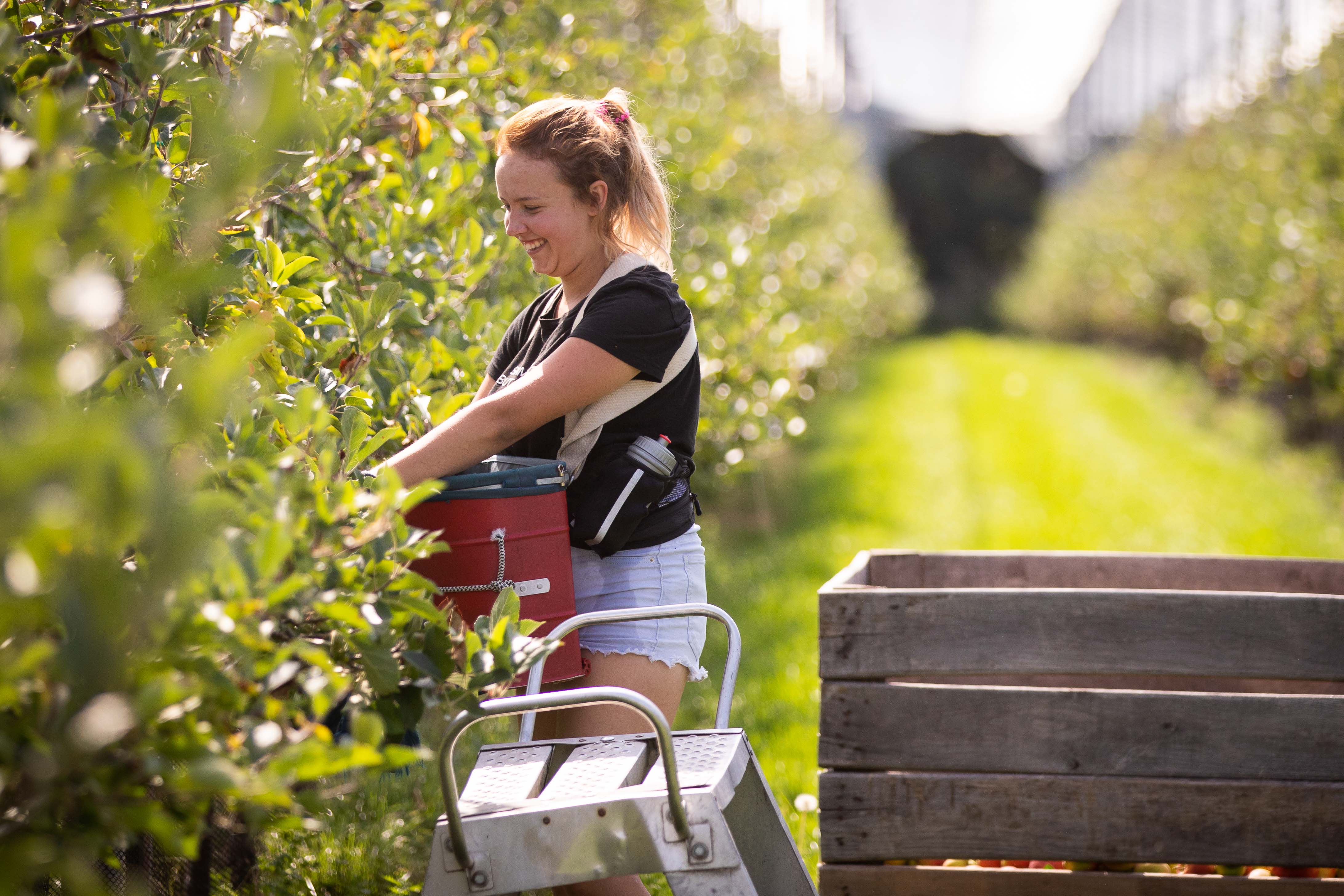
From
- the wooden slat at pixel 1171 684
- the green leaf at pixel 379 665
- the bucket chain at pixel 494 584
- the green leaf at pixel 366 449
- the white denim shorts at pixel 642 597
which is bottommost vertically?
the wooden slat at pixel 1171 684

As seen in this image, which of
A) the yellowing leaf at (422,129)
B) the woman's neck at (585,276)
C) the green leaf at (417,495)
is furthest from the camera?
the yellowing leaf at (422,129)

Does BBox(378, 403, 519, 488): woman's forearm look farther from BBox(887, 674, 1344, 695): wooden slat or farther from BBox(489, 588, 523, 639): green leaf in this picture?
BBox(887, 674, 1344, 695): wooden slat

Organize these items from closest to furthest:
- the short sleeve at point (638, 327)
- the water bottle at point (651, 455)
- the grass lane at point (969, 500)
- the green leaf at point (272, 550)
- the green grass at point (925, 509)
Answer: the green leaf at point (272, 550), the short sleeve at point (638, 327), the water bottle at point (651, 455), the green grass at point (925, 509), the grass lane at point (969, 500)

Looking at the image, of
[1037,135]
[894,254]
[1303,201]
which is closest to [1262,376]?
[1303,201]

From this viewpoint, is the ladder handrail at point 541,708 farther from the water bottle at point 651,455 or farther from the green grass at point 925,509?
the green grass at point 925,509

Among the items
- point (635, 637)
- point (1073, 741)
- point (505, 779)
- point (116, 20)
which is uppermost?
point (116, 20)

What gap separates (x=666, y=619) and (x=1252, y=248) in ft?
36.4

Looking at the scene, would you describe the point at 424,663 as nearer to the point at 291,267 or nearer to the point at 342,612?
the point at 342,612

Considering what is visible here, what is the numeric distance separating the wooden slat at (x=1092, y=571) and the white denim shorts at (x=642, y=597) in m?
1.05

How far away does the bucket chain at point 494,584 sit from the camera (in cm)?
199

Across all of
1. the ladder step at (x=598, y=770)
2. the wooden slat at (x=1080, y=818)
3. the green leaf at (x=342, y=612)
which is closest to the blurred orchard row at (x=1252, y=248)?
the wooden slat at (x=1080, y=818)

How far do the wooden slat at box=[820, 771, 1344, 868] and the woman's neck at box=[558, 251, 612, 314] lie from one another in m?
1.21

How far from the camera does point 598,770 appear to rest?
1.89m

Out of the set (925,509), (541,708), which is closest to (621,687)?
(541,708)
